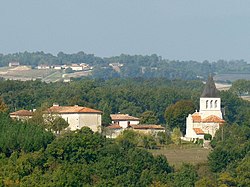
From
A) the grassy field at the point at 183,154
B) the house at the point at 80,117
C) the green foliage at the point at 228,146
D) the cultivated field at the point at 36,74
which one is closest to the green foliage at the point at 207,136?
the green foliage at the point at 228,146

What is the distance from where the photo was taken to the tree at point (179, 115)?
8056 centimetres

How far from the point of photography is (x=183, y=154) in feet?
221

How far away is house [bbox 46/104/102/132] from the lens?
240ft

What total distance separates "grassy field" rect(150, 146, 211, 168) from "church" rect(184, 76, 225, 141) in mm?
4986

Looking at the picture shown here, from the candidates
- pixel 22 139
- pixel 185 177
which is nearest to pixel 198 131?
pixel 22 139

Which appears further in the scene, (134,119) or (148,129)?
(134,119)

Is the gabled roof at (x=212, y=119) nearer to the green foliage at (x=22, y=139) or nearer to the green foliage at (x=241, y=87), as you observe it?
the green foliage at (x=22, y=139)

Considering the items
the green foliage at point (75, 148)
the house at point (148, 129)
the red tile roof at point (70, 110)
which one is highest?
the red tile roof at point (70, 110)

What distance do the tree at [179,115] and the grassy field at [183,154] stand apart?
8793 millimetres

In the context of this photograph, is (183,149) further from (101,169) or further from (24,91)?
(24,91)

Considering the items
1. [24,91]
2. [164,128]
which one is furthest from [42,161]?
[24,91]

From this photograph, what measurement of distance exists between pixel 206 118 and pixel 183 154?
10.5m

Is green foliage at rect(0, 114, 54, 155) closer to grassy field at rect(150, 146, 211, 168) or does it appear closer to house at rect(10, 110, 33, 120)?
grassy field at rect(150, 146, 211, 168)

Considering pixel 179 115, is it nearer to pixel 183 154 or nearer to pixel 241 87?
pixel 183 154
